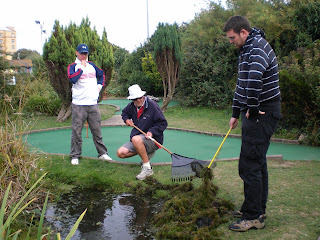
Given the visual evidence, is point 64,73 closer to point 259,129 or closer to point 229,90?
point 229,90

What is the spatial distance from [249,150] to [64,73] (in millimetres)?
7628

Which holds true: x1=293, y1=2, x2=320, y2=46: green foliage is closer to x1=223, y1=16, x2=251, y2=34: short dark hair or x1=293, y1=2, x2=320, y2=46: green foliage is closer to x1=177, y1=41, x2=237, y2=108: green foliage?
x1=177, y1=41, x2=237, y2=108: green foliage

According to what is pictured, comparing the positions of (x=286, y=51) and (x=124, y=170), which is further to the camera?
(x=286, y=51)

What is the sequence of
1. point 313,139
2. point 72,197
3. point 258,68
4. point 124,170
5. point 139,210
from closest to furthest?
point 258,68 < point 139,210 < point 72,197 < point 124,170 < point 313,139

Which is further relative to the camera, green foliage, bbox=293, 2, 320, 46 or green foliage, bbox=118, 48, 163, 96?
green foliage, bbox=118, 48, 163, 96

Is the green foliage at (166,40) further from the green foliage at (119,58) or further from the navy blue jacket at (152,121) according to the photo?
the green foliage at (119,58)

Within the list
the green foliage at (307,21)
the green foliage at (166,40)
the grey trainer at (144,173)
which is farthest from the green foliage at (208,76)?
the grey trainer at (144,173)

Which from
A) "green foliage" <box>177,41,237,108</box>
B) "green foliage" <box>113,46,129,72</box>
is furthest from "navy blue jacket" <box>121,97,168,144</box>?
"green foliage" <box>113,46,129,72</box>

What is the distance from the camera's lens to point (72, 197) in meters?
4.62

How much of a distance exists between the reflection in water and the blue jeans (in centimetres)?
132

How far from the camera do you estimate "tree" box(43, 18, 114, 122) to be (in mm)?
9711

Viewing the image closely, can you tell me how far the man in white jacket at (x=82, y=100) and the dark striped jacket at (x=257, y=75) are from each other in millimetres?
3276

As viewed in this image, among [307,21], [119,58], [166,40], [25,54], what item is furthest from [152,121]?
[25,54]

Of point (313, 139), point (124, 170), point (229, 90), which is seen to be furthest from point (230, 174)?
point (229, 90)
